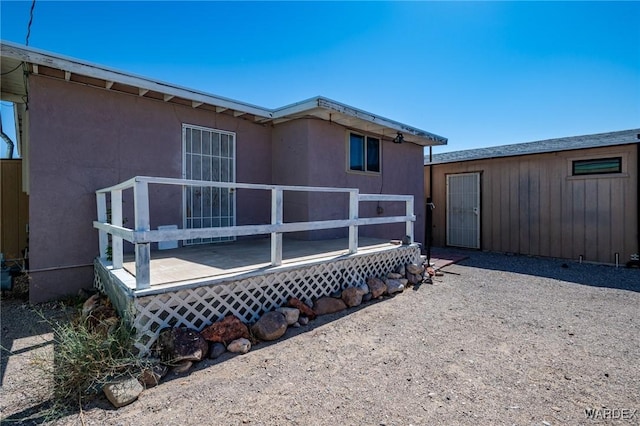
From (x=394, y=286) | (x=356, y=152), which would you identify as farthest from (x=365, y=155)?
(x=394, y=286)

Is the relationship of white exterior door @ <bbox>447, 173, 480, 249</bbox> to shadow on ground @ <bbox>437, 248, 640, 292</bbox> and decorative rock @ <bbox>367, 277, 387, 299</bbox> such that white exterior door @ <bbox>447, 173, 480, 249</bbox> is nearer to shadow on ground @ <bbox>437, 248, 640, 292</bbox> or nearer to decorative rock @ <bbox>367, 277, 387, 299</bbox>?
shadow on ground @ <bbox>437, 248, 640, 292</bbox>

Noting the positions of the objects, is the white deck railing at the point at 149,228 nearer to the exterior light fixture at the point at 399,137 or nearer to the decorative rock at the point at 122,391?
the decorative rock at the point at 122,391

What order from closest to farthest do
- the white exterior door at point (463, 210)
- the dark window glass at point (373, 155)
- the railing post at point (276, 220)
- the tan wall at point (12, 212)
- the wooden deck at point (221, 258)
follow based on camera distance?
the wooden deck at point (221, 258) → the railing post at point (276, 220) → the tan wall at point (12, 212) → the dark window glass at point (373, 155) → the white exterior door at point (463, 210)

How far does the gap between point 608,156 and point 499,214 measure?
2.84m

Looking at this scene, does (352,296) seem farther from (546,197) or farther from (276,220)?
(546,197)

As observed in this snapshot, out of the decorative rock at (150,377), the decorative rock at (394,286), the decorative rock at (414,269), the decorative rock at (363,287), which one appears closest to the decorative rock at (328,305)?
the decorative rock at (363,287)

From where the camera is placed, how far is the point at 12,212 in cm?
631

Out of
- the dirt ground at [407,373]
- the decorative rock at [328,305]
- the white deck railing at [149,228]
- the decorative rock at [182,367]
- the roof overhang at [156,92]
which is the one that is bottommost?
the dirt ground at [407,373]

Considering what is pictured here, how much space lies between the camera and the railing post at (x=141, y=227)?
277cm

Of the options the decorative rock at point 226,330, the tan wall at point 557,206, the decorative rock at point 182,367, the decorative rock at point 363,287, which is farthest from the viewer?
the tan wall at point 557,206

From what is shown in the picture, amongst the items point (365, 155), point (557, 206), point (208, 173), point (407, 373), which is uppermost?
point (365, 155)

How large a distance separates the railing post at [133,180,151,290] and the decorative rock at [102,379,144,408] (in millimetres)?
774

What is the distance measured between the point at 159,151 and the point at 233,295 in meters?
3.38

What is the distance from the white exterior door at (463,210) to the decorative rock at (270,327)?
847 cm
